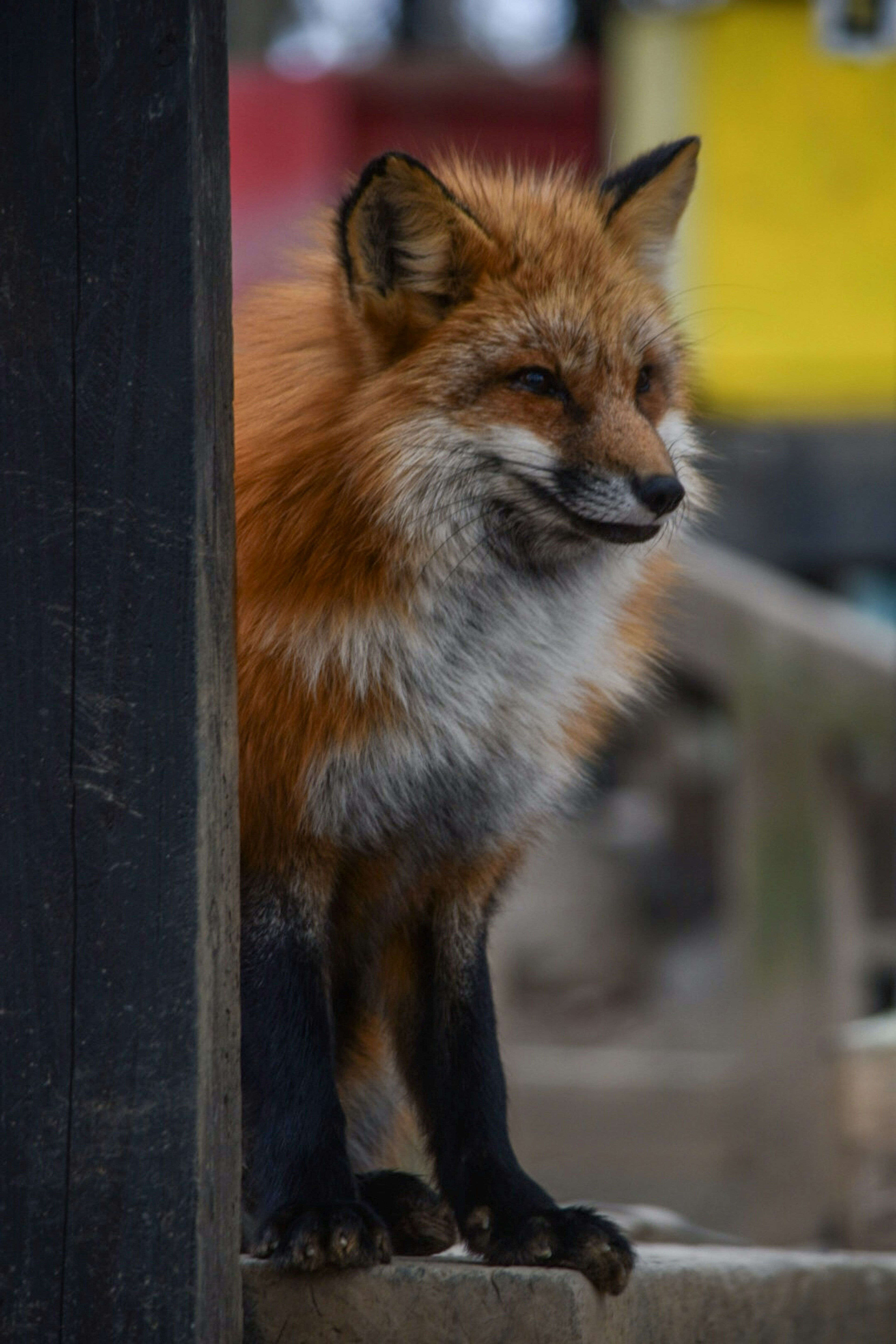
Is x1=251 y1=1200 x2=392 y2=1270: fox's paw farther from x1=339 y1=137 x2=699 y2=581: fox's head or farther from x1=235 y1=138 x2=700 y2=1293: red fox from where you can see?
x1=339 y1=137 x2=699 y2=581: fox's head

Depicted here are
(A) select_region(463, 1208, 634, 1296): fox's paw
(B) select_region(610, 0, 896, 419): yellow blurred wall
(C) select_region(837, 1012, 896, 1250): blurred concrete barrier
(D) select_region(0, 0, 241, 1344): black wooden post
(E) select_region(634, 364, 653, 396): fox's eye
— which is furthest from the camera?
(B) select_region(610, 0, 896, 419): yellow blurred wall

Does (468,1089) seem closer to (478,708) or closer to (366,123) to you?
(478,708)

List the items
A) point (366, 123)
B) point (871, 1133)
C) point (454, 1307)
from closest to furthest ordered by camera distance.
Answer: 1. point (454, 1307)
2. point (871, 1133)
3. point (366, 123)

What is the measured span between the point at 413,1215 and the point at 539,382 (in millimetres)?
1506

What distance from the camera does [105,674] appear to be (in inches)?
84.8

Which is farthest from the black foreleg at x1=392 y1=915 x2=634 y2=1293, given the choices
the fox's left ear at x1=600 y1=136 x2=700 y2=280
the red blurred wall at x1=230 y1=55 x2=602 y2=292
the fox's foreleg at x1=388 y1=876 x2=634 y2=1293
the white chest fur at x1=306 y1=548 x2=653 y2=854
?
the red blurred wall at x1=230 y1=55 x2=602 y2=292

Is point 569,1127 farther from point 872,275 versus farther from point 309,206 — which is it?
point 309,206

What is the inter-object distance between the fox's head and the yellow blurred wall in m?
6.64

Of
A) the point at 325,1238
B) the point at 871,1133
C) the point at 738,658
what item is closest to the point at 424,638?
the point at 325,1238

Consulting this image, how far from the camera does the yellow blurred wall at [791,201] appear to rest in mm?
9469

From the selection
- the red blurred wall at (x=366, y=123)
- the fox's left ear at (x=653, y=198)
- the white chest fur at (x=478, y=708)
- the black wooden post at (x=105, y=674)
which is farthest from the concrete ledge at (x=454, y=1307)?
the red blurred wall at (x=366, y=123)

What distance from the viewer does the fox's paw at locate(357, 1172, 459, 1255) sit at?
2.92 m

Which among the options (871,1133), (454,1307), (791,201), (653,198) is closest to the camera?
(454,1307)

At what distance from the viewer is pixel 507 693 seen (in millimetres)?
2867
